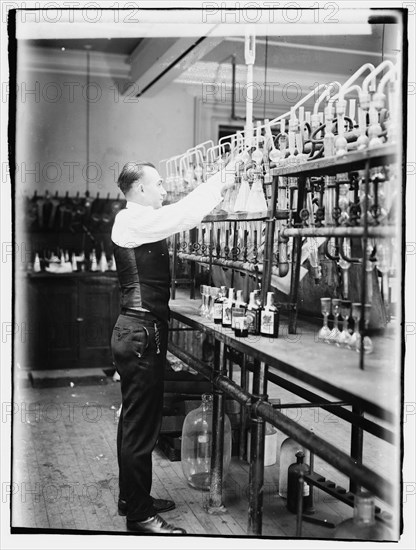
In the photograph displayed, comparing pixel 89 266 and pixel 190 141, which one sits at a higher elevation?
pixel 190 141

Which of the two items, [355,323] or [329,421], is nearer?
[355,323]

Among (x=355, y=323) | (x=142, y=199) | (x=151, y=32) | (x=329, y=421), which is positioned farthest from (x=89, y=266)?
(x=355, y=323)

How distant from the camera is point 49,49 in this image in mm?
7027

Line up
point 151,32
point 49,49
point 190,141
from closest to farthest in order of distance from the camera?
1. point 151,32
2. point 49,49
3. point 190,141

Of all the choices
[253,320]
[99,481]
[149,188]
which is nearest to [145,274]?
[149,188]

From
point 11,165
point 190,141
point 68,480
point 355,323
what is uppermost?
point 190,141

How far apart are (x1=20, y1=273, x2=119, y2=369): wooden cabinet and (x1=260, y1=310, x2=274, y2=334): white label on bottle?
4.09 metres

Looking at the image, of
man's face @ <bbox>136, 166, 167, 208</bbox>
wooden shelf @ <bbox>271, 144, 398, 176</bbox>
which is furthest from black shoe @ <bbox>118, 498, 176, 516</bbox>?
wooden shelf @ <bbox>271, 144, 398, 176</bbox>

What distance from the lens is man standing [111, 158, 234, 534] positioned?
308cm

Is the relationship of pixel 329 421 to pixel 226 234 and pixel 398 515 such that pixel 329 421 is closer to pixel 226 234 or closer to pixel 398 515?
pixel 226 234

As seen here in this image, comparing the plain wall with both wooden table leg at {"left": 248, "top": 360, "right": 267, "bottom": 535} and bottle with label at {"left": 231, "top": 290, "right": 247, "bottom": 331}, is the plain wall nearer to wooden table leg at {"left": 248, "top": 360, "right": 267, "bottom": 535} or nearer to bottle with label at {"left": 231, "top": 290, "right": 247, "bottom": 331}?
bottle with label at {"left": 231, "top": 290, "right": 247, "bottom": 331}

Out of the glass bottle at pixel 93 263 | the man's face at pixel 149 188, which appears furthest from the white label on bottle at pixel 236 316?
the glass bottle at pixel 93 263

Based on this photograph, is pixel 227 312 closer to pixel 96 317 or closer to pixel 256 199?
pixel 256 199

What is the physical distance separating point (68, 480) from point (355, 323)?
2.06m
